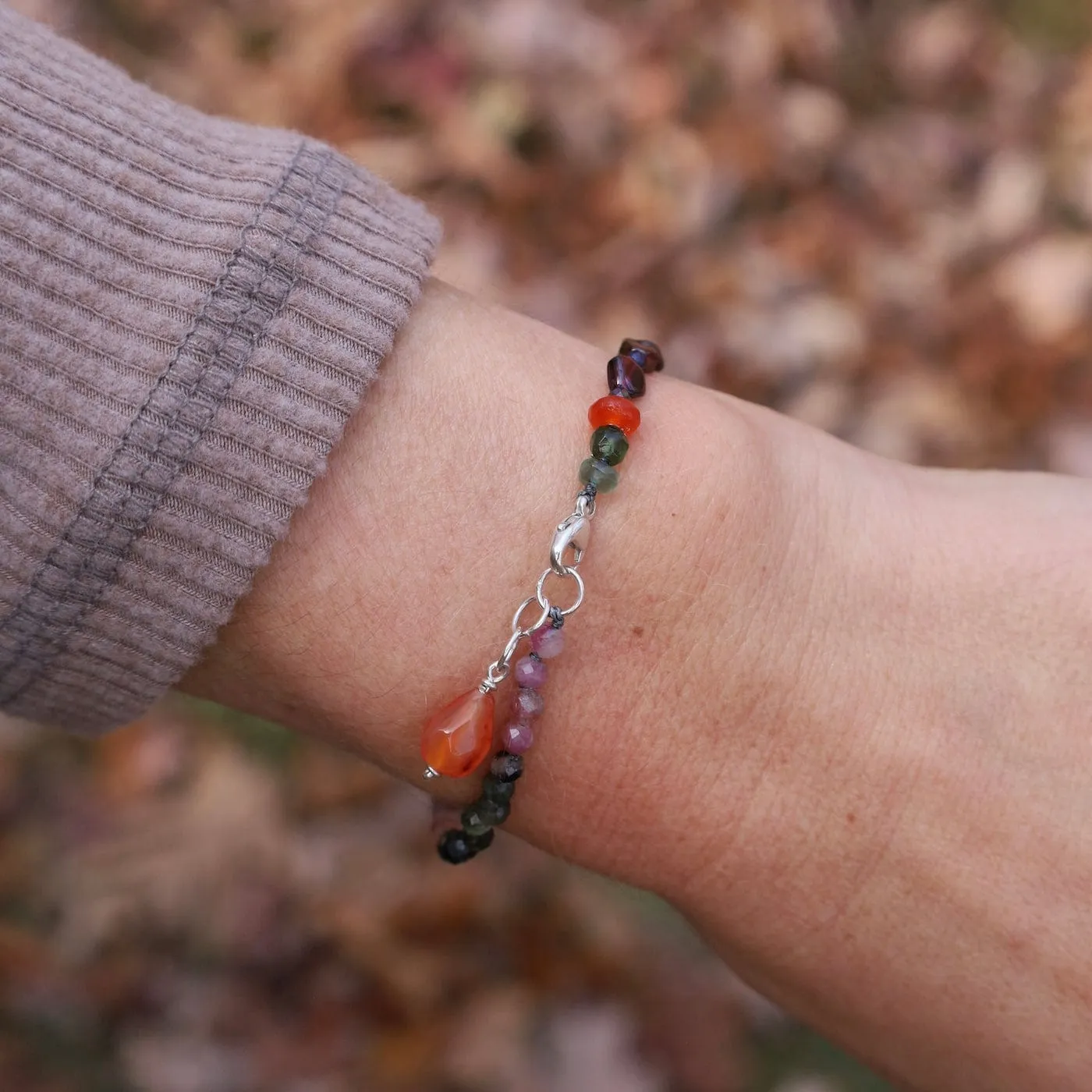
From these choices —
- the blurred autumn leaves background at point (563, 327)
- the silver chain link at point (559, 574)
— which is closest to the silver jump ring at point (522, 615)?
the silver chain link at point (559, 574)

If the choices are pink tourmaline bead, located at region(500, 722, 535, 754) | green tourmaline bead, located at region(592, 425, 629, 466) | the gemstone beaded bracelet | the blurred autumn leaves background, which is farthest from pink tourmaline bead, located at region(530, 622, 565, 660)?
the blurred autumn leaves background

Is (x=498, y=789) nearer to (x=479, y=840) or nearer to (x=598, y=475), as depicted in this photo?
(x=479, y=840)

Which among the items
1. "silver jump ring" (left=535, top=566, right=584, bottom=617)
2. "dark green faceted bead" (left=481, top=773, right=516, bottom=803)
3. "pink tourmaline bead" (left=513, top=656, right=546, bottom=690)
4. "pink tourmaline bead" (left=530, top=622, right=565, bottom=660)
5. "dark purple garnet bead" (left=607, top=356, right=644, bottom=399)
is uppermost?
"dark purple garnet bead" (left=607, top=356, right=644, bottom=399)

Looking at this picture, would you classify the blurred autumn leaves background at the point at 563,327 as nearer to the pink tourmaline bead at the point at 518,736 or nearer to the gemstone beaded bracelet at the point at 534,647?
the gemstone beaded bracelet at the point at 534,647

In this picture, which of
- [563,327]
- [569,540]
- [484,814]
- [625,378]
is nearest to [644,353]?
[625,378]

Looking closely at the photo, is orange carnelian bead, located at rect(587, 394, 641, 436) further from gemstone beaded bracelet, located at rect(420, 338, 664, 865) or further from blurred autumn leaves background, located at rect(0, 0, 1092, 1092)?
blurred autumn leaves background, located at rect(0, 0, 1092, 1092)
